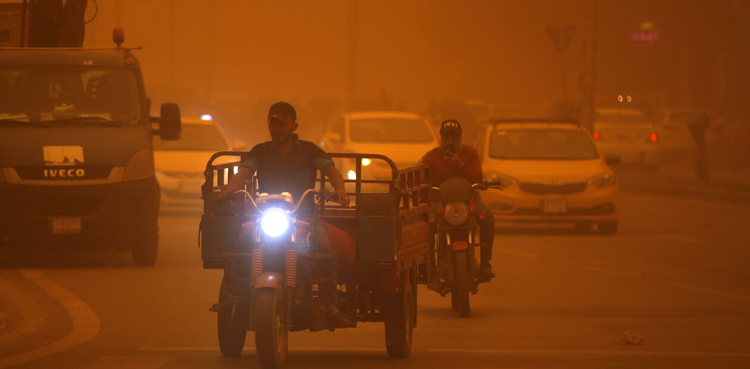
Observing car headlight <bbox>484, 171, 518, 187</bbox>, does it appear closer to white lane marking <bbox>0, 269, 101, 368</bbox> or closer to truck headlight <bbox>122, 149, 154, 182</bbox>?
truck headlight <bbox>122, 149, 154, 182</bbox>

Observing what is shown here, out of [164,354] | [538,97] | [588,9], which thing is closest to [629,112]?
[588,9]

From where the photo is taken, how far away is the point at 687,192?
2962cm

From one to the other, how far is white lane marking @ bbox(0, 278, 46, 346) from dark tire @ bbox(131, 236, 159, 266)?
190 cm

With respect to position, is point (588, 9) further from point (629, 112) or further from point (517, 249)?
point (517, 249)

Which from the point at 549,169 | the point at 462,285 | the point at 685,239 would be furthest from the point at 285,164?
the point at 549,169

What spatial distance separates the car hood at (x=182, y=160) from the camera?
23.8 m

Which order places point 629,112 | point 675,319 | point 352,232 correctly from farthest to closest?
point 629,112 → point 675,319 → point 352,232

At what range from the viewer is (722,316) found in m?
12.1

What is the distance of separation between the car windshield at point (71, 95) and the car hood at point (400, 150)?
8098 millimetres

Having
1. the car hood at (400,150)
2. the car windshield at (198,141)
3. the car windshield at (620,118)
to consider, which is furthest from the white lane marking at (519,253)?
the car windshield at (620,118)

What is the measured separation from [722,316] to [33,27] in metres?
10.6

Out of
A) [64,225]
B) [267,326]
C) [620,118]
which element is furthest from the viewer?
[620,118]

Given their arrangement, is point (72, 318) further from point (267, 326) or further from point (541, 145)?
point (541, 145)

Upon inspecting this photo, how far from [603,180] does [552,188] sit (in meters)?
0.79
